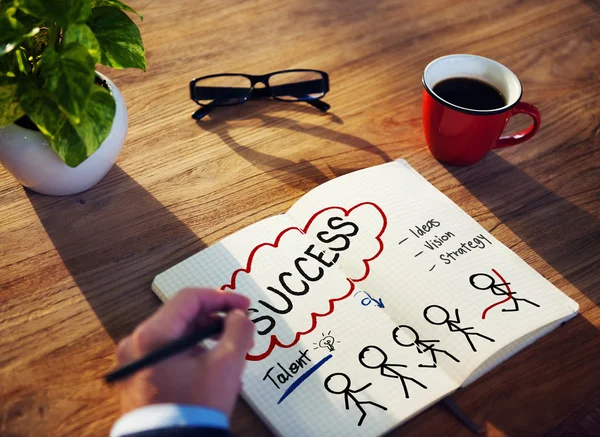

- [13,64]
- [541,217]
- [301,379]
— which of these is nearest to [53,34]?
[13,64]

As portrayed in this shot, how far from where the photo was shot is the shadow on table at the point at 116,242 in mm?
726

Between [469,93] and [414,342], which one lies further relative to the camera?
[469,93]

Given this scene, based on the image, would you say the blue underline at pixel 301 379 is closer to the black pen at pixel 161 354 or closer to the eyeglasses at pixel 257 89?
the black pen at pixel 161 354

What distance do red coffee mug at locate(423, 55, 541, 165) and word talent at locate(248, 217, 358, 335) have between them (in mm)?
193

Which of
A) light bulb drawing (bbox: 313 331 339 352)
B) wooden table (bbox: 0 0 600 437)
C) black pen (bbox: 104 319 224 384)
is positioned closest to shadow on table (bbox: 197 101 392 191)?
wooden table (bbox: 0 0 600 437)

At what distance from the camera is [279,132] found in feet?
3.06

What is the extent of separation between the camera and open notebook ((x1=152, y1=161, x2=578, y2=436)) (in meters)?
0.65

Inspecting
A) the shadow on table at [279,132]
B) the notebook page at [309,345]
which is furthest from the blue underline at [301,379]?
the shadow on table at [279,132]

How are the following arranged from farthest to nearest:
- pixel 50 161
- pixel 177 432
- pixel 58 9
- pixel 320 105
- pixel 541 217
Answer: pixel 320 105 < pixel 541 217 < pixel 50 161 < pixel 58 9 < pixel 177 432

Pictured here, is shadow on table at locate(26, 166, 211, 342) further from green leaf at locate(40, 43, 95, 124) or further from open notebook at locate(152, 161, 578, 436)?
green leaf at locate(40, 43, 95, 124)

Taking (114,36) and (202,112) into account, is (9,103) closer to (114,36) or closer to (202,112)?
(114,36)

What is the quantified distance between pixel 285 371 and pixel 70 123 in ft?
1.14

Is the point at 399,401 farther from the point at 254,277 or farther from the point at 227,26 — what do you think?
the point at 227,26

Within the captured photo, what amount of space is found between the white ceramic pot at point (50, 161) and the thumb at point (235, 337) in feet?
1.02
